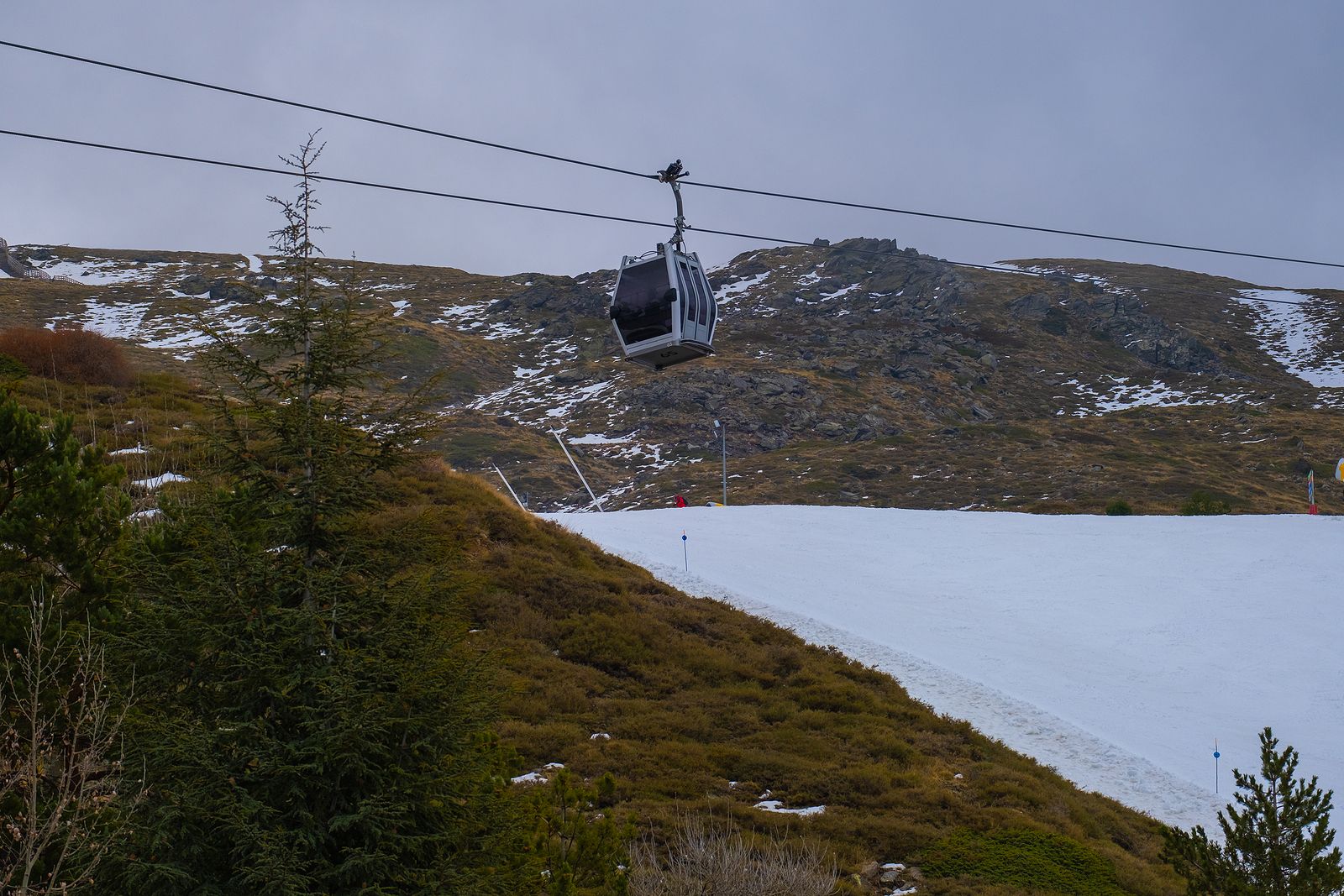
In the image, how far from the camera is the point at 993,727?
1798 centimetres

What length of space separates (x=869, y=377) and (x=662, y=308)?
101 m

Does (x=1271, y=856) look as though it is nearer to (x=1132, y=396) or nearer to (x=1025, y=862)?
(x=1025, y=862)

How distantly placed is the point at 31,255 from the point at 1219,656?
621 ft

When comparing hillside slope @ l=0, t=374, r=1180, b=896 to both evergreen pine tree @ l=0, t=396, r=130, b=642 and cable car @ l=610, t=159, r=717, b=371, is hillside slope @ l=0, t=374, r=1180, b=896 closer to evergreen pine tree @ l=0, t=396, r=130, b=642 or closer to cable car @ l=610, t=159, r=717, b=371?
evergreen pine tree @ l=0, t=396, r=130, b=642

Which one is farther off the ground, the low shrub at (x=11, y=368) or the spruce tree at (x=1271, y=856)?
the low shrub at (x=11, y=368)

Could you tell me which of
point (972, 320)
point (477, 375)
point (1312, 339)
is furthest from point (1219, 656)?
point (1312, 339)

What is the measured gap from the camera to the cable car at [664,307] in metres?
12.5

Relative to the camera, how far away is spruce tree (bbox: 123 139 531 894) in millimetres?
5176

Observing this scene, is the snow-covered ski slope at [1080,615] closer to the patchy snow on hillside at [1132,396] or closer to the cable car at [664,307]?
the cable car at [664,307]

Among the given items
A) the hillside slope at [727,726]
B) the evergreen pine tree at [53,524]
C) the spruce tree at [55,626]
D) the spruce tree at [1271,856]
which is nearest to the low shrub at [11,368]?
the hillside slope at [727,726]

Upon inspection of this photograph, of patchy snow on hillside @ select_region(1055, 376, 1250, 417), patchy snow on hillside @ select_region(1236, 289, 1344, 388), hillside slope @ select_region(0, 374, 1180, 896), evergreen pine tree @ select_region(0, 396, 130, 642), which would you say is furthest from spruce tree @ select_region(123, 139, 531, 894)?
patchy snow on hillside @ select_region(1236, 289, 1344, 388)

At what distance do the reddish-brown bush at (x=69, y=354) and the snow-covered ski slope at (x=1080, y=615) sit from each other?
43.1ft

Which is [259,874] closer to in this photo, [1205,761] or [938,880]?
[938,880]

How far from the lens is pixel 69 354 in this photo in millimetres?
25891
